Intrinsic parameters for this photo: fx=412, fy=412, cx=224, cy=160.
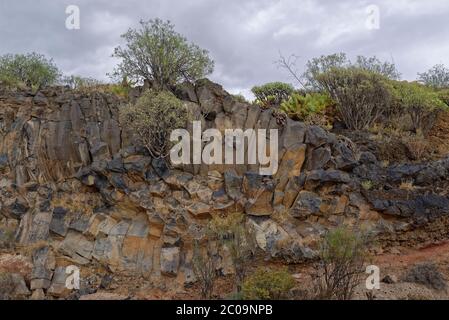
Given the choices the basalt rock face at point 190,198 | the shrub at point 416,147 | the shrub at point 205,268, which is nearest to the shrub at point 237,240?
the basalt rock face at point 190,198

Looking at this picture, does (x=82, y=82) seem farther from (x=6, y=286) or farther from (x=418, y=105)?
(x=418, y=105)

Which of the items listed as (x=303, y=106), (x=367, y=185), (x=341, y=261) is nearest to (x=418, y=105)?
(x=303, y=106)

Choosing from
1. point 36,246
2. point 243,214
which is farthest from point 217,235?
point 36,246

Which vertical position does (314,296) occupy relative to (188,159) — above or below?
below

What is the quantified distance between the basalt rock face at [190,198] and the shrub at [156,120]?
0.46 meters

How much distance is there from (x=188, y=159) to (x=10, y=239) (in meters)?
5.68

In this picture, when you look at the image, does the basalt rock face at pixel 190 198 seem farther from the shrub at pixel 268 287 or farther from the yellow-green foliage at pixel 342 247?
the shrub at pixel 268 287

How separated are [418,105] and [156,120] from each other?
909 cm

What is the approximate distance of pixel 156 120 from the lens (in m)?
11.2

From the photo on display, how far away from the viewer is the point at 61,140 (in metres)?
12.7

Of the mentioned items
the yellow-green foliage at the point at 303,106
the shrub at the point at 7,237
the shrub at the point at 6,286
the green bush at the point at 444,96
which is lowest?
the shrub at the point at 6,286

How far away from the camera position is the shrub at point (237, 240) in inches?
360
